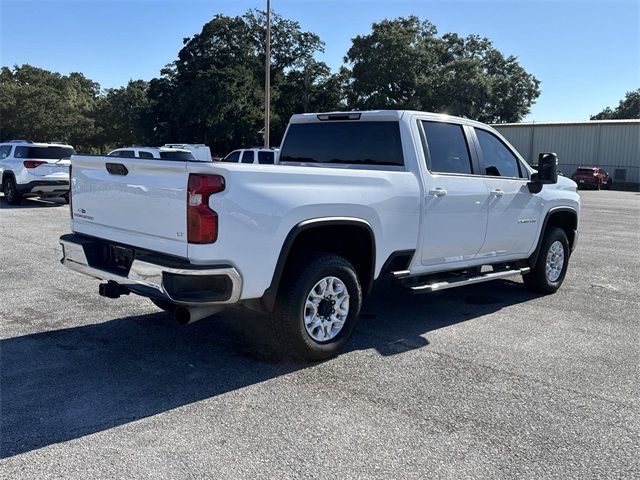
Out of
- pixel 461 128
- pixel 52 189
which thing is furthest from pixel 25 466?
pixel 52 189

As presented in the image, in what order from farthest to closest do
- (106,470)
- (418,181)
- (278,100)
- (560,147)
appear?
1. (278,100)
2. (560,147)
3. (418,181)
4. (106,470)

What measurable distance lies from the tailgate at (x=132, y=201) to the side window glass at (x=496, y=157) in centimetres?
357

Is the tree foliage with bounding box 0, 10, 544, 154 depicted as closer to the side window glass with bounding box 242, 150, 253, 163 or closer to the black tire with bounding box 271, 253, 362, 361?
the side window glass with bounding box 242, 150, 253, 163

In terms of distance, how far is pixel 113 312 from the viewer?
6.10 m

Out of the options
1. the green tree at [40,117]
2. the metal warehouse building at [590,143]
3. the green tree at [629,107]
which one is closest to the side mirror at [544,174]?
the metal warehouse building at [590,143]

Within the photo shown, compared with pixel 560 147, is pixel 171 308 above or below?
below

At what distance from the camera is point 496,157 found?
21.6ft

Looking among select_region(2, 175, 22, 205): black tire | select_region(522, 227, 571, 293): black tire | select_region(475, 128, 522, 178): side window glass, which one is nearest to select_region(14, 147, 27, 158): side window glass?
select_region(2, 175, 22, 205): black tire

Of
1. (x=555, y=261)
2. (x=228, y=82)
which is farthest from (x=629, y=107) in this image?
(x=555, y=261)

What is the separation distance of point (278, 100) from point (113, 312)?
152 ft

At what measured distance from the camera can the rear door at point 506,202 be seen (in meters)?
6.28

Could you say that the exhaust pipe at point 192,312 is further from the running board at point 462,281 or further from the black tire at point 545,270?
the black tire at point 545,270

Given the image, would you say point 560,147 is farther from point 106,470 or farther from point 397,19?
point 106,470

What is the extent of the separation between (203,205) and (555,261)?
5193mm
